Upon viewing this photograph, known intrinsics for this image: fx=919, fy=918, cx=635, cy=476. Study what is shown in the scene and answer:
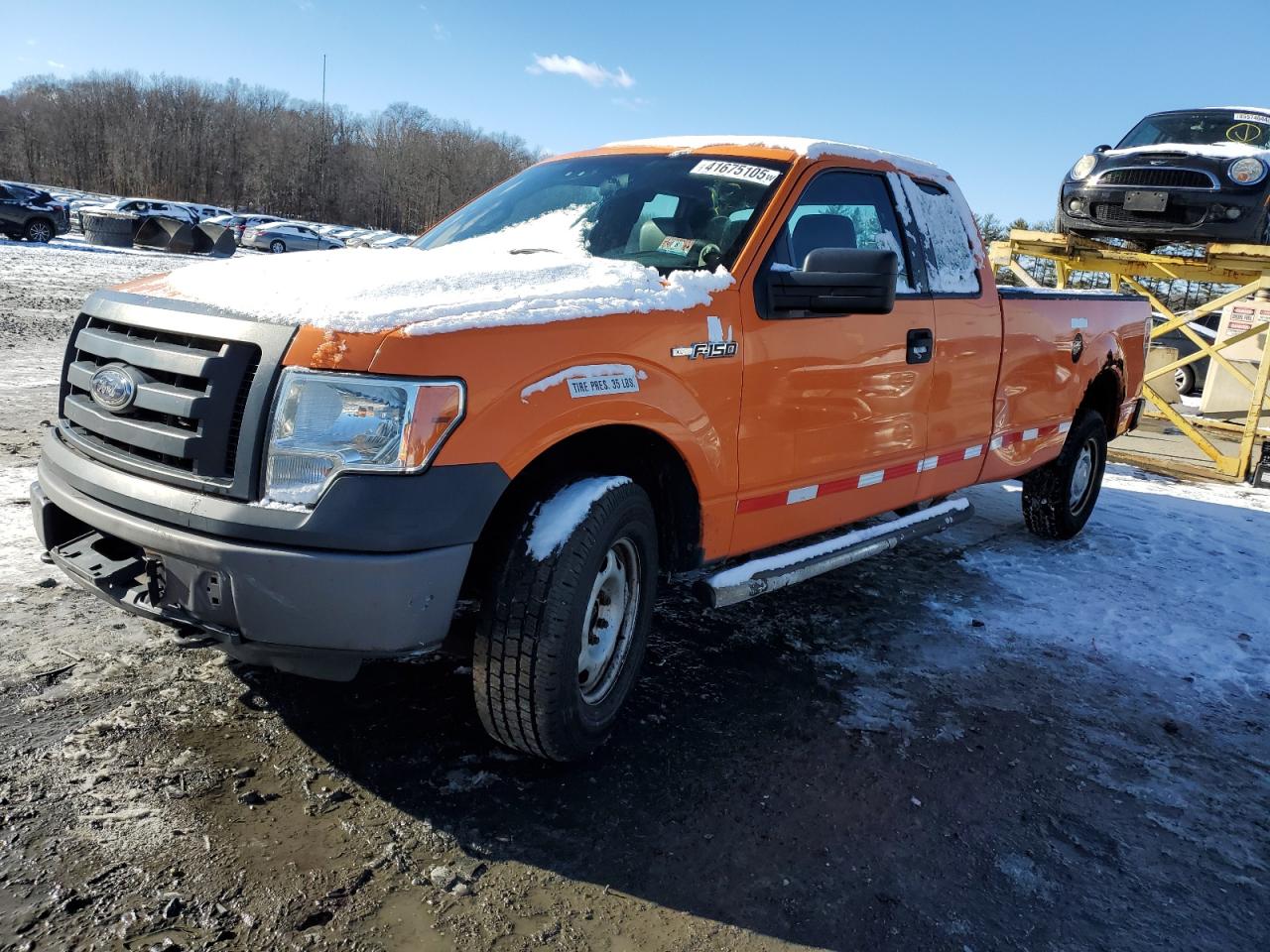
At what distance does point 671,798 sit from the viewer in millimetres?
2750

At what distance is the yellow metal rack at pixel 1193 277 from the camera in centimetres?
877

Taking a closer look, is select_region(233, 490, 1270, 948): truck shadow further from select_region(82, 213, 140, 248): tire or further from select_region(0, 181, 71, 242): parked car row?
select_region(82, 213, 140, 248): tire

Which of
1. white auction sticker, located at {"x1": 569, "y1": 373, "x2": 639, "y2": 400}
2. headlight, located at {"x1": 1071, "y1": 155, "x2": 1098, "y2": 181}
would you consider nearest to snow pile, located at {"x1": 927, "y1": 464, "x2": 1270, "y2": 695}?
white auction sticker, located at {"x1": 569, "y1": 373, "x2": 639, "y2": 400}

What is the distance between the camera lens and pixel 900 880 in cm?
249

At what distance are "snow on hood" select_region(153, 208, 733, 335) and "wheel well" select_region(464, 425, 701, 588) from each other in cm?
42

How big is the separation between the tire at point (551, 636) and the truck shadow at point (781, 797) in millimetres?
205

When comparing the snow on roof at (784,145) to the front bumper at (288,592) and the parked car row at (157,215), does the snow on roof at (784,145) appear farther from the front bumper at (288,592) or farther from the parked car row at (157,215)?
the parked car row at (157,215)

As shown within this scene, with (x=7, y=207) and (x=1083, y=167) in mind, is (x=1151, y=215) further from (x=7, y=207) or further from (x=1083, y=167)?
(x=7, y=207)

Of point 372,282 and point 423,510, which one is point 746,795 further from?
point 372,282

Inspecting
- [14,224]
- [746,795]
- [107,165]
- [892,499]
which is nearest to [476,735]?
[746,795]

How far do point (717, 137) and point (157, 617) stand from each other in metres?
2.84

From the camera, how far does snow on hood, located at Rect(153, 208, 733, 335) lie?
2.36 m

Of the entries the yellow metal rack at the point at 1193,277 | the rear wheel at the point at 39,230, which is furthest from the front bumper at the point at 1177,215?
the rear wheel at the point at 39,230

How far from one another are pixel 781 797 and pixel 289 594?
1587mm
